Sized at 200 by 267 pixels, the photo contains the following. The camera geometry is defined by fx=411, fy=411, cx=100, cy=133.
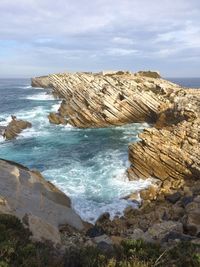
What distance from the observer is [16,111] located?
236 feet

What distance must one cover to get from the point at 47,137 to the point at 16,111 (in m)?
25.1

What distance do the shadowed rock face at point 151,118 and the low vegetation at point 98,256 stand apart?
1749 cm

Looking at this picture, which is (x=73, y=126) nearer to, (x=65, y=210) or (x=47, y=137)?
(x=47, y=137)

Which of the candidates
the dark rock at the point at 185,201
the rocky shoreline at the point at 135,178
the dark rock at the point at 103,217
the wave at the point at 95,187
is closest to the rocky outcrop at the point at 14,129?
the rocky shoreline at the point at 135,178

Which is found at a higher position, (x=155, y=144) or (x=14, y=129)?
(x=155, y=144)

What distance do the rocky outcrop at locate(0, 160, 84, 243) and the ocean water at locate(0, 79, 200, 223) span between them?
98.4 inches

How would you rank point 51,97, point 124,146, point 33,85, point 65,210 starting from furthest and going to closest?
1. point 33,85
2. point 51,97
3. point 124,146
4. point 65,210

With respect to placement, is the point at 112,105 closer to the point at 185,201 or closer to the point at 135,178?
the point at 135,178

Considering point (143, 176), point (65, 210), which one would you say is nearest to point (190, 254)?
point (65, 210)

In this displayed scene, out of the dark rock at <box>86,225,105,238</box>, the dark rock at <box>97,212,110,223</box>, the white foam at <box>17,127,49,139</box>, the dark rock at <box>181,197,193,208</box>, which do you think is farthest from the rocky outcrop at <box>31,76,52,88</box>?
the dark rock at <box>86,225,105,238</box>

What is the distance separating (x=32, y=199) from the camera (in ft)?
77.5

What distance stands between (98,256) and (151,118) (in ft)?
146

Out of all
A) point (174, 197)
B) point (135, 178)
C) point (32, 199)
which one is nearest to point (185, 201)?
point (174, 197)

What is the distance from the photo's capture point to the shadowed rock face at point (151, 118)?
1284 inches
